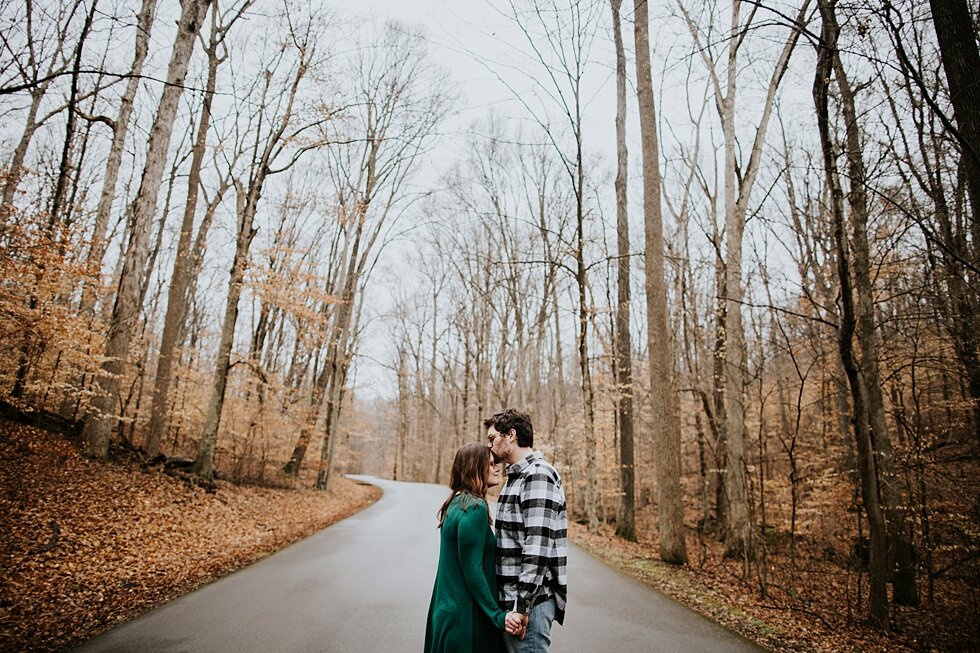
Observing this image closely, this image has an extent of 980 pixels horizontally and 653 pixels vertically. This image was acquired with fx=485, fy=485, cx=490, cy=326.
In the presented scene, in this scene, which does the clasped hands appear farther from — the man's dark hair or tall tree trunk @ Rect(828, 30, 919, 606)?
tall tree trunk @ Rect(828, 30, 919, 606)

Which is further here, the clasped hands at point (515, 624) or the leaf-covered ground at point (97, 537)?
the leaf-covered ground at point (97, 537)

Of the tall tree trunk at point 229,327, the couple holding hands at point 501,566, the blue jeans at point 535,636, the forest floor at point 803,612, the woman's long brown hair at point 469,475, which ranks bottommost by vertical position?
the forest floor at point 803,612

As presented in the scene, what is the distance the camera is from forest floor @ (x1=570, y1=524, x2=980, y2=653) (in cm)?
539

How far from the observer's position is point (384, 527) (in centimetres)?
1235

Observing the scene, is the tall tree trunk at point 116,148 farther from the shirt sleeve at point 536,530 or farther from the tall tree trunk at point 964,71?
the tall tree trunk at point 964,71

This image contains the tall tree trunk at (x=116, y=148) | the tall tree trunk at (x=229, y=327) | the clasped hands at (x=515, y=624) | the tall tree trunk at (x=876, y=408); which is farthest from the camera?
the tall tree trunk at (x=229, y=327)

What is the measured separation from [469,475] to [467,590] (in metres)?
0.58

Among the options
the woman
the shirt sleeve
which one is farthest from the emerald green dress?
the shirt sleeve

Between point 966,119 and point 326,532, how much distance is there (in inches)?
492

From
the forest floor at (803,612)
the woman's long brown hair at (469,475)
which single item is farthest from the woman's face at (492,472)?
the forest floor at (803,612)

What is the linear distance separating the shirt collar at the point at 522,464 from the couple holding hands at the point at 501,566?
0.07 ft

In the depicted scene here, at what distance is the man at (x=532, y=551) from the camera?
253 centimetres

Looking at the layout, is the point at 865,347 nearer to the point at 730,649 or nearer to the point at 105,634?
the point at 730,649

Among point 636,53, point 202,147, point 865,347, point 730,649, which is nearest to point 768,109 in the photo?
point 636,53
